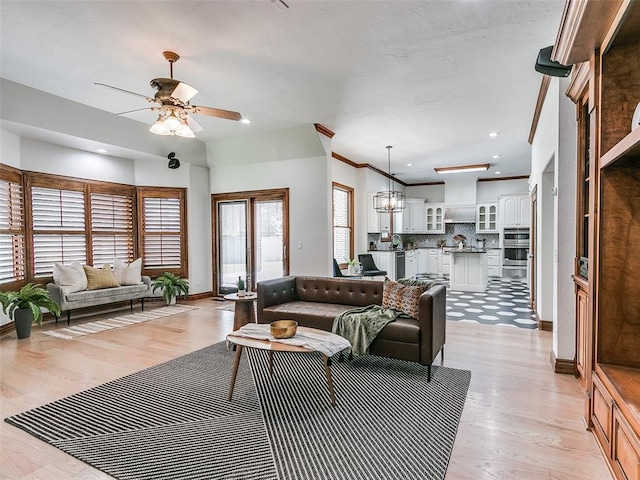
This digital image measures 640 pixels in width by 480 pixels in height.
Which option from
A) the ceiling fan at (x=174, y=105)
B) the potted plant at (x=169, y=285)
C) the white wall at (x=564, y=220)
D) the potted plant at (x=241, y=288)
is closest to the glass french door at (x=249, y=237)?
the potted plant at (x=169, y=285)

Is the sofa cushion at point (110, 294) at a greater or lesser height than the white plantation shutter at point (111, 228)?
lesser

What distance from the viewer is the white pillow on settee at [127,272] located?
6.14m

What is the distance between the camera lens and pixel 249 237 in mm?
7047

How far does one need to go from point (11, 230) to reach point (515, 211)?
35.8 feet

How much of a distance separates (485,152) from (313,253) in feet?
14.2

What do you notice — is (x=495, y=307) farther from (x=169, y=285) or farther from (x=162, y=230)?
(x=162, y=230)

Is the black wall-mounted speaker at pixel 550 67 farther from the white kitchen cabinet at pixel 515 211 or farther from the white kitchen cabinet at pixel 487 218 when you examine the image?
the white kitchen cabinet at pixel 487 218

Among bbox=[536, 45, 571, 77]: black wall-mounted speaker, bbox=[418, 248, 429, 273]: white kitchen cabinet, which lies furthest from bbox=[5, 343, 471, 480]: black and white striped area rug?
bbox=[418, 248, 429, 273]: white kitchen cabinet

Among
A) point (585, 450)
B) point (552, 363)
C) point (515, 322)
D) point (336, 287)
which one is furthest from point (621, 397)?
point (515, 322)

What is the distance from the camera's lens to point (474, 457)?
2.06 m

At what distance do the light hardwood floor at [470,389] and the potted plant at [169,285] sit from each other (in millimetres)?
1032

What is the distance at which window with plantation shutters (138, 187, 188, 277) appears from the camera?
22.3ft

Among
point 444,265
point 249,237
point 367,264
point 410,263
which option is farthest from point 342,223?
point 444,265

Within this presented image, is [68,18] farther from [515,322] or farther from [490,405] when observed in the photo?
[515,322]
